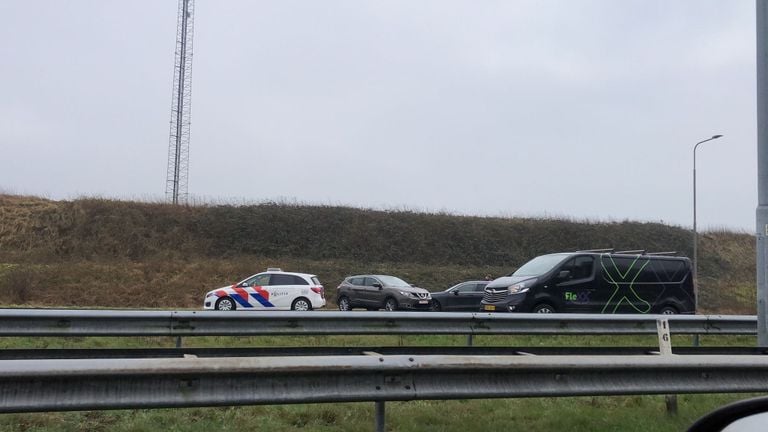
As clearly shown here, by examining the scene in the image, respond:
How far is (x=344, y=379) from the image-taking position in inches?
164

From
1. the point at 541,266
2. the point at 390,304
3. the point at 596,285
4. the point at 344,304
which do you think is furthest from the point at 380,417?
the point at 344,304

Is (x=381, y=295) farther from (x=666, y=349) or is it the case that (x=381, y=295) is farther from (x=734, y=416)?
(x=734, y=416)

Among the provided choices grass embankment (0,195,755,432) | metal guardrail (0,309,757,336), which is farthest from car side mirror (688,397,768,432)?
grass embankment (0,195,755,432)

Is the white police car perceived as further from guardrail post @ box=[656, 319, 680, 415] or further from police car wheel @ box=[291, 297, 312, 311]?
guardrail post @ box=[656, 319, 680, 415]

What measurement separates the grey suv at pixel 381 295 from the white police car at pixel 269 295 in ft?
7.43

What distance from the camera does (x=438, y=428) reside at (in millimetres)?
5426

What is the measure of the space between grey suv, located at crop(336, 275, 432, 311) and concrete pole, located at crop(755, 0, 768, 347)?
583 inches

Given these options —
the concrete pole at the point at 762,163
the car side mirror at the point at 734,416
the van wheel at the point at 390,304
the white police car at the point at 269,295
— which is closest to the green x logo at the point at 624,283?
the concrete pole at the point at 762,163

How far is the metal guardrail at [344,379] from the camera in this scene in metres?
3.62

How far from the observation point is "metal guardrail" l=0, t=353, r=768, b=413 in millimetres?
3625

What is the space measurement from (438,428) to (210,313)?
450 cm

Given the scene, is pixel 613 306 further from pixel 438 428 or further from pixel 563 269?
pixel 438 428

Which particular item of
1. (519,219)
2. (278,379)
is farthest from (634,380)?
(519,219)

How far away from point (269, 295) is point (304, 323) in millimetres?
13571
